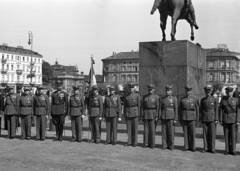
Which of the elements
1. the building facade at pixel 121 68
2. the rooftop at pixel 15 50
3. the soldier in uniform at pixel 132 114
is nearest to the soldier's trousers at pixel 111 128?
the soldier in uniform at pixel 132 114

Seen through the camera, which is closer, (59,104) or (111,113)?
(111,113)

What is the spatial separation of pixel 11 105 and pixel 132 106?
378 cm

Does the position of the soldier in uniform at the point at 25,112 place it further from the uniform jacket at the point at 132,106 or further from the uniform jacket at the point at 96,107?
the uniform jacket at the point at 132,106

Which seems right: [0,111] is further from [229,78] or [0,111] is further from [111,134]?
[229,78]

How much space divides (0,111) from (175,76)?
5690 millimetres

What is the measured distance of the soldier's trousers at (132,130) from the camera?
9.91 m

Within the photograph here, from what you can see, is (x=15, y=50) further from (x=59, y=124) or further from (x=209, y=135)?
(x=209, y=135)

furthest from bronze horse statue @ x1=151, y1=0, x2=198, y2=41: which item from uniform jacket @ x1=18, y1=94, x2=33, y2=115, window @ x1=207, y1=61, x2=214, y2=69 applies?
window @ x1=207, y1=61, x2=214, y2=69

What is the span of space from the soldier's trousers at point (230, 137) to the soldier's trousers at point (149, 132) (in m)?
1.77

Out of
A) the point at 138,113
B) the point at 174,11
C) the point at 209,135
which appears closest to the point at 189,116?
the point at 209,135

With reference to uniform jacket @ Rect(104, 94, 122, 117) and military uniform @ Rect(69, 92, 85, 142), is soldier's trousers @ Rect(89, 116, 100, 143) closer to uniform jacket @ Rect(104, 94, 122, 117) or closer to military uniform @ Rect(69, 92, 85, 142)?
uniform jacket @ Rect(104, 94, 122, 117)

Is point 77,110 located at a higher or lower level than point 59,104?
lower

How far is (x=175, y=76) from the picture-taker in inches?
480

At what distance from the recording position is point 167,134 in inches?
372
